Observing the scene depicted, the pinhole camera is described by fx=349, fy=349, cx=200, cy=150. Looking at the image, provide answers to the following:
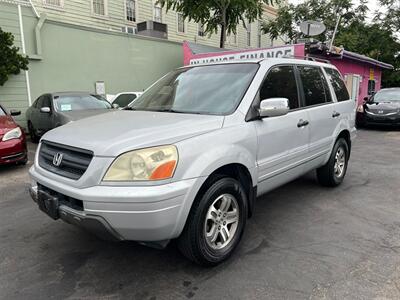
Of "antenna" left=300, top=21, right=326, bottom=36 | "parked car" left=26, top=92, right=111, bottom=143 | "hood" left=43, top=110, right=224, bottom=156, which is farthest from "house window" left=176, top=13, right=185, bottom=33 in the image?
"hood" left=43, top=110, right=224, bottom=156

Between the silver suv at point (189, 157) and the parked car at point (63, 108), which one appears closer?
the silver suv at point (189, 157)

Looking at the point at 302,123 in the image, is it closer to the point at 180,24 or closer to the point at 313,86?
the point at 313,86

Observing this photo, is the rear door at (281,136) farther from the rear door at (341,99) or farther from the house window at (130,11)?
the house window at (130,11)

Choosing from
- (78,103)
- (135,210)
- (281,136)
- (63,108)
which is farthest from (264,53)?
(135,210)

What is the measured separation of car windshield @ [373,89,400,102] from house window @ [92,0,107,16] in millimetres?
12869

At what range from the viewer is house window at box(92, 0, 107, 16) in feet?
55.0

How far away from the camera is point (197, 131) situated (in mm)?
2863

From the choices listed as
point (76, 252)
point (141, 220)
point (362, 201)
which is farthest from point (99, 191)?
point (362, 201)

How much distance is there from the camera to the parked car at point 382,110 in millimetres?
11930

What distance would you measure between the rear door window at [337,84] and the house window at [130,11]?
15137 mm

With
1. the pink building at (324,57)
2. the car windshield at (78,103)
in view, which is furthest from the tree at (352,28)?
the car windshield at (78,103)

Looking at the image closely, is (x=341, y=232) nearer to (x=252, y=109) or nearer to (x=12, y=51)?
(x=252, y=109)

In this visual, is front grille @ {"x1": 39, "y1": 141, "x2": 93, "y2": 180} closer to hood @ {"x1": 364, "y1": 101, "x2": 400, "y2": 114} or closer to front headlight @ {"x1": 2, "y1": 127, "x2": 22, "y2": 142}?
front headlight @ {"x1": 2, "y1": 127, "x2": 22, "y2": 142}

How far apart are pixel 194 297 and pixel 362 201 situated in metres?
3.09
